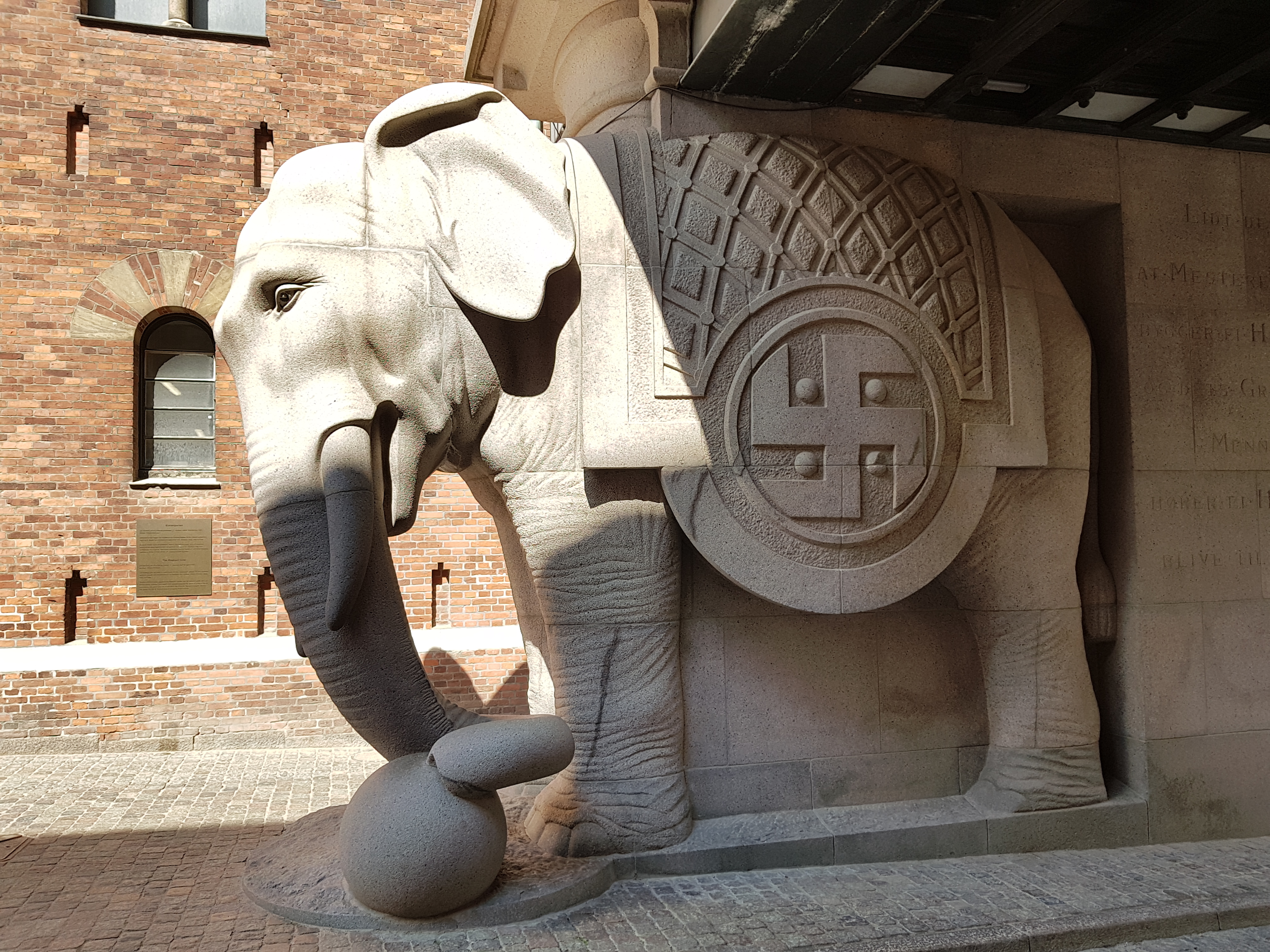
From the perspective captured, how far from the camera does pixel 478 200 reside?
4.07 meters

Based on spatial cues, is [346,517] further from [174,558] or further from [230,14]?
[230,14]

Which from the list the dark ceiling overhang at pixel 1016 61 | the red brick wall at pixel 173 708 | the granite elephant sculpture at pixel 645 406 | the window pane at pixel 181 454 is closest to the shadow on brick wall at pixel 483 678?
the red brick wall at pixel 173 708

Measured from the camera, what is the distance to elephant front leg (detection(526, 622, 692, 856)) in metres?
4.16

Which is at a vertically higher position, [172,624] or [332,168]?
[332,168]

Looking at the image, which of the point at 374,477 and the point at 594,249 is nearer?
the point at 374,477

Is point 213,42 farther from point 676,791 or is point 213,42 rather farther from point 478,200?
point 676,791

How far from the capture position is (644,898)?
3941 mm

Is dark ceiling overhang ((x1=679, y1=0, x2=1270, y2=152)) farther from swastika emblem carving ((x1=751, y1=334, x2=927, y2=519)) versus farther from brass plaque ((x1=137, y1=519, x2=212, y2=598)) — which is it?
brass plaque ((x1=137, y1=519, x2=212, y2=598))

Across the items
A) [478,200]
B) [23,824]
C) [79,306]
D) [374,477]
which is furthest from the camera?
A: [79,306]

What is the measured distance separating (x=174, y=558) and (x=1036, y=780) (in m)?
7.18

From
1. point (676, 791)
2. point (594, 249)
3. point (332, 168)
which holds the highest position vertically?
point (332, 168)

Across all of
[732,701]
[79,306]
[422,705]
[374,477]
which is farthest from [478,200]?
[79,306]

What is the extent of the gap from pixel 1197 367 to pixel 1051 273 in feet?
3.12

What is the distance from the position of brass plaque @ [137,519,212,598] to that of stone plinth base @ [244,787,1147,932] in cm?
432
